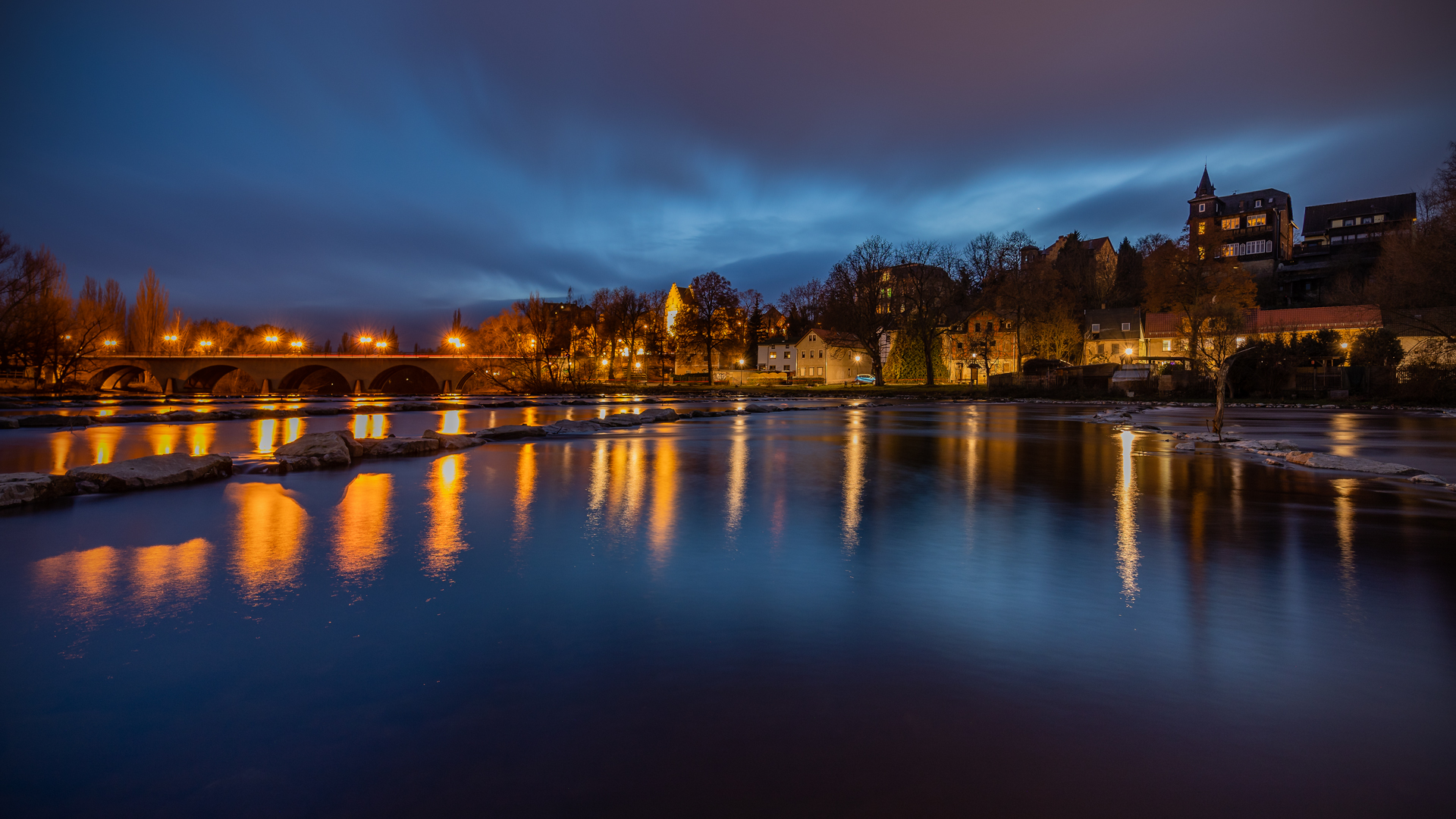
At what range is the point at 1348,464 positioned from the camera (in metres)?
14.0

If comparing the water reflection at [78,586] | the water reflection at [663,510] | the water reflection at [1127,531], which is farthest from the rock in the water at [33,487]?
the water reflection at [1127,531]

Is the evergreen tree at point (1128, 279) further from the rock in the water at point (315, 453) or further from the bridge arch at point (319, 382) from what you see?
the bridge arch at point (319, 382)

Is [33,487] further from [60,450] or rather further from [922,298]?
[922,298]

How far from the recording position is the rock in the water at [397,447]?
16031 mm

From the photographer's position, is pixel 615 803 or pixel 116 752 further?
pixel 116 752

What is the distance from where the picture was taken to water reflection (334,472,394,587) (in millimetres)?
6402

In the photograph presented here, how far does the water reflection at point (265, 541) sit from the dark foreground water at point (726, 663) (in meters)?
0.07

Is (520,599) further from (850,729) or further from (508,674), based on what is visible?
(850,729)

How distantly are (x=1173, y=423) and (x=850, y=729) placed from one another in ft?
102

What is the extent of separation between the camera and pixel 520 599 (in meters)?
5.51

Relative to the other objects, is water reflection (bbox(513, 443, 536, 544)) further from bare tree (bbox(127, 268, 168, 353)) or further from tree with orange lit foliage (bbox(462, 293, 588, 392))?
bare tree (bbox(127, 268, 168, 353))

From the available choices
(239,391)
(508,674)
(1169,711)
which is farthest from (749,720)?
(239,391)

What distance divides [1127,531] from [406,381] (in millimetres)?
114756

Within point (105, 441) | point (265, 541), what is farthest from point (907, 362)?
point (265, 541)
